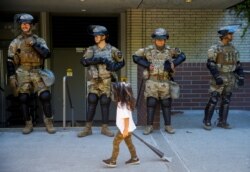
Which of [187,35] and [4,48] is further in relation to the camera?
[4,48]

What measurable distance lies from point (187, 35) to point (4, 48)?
472 cm

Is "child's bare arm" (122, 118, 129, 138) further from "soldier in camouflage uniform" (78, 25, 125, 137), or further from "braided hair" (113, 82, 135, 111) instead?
"soldier in camouflage uniform" (78, 25, 125, 137)

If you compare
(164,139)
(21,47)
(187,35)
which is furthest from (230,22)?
(21,47)

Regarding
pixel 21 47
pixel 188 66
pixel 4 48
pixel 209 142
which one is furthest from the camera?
pixel 4 48

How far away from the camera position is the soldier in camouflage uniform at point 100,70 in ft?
21.7

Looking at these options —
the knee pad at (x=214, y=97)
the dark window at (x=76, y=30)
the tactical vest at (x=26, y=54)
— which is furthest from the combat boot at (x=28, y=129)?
the dark window at (x=76, y=30)

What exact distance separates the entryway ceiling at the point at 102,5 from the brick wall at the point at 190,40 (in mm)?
311

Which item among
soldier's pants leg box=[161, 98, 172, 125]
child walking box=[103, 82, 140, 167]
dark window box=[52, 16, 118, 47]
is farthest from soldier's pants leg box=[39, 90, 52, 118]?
dark window box=[52, 16, 118, 47]

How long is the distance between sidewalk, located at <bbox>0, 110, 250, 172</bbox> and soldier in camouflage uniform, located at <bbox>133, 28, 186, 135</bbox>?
39 centimetres

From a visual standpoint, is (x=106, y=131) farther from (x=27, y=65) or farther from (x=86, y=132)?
(x=27, y=65)

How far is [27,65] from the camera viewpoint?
682 cm

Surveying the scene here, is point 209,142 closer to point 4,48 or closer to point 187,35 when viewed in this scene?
point 187,35

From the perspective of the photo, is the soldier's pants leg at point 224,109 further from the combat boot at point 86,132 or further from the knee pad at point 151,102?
the combat boot at point 86,132

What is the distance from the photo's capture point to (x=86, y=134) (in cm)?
663
